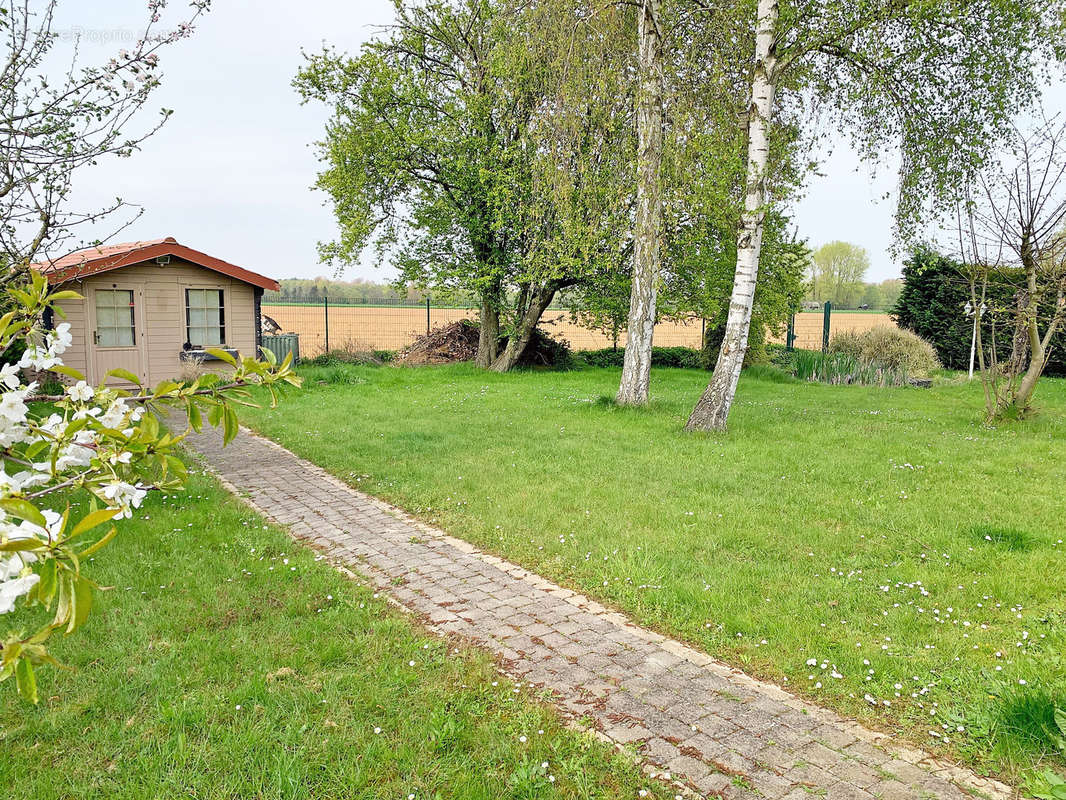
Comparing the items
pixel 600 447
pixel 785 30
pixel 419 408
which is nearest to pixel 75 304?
pixel 419 408

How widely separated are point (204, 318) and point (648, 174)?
10476mm

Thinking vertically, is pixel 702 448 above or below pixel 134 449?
below

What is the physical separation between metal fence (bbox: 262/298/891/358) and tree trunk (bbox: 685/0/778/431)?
8.29 metres

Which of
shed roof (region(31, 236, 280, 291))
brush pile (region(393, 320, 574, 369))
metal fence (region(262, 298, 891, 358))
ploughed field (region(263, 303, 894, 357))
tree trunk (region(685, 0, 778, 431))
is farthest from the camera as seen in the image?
ploughed field (region(263, 303, 894, 357))

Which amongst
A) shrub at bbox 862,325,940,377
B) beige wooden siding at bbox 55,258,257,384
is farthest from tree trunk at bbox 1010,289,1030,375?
beige wooden siding at bbox 55,258,257,384

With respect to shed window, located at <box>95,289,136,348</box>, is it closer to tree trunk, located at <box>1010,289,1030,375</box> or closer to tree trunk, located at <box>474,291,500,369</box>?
tree trunk, located at <box>474,291,500,369</box>

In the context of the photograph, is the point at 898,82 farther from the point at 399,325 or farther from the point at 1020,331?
the point at 399,325

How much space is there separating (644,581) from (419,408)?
24.8 ft

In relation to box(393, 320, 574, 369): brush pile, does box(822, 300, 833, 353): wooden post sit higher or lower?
higher

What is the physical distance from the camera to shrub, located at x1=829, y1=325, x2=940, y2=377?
53.8 feet

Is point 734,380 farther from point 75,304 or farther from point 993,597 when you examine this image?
point 75,304

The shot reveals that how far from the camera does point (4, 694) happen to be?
3.19 meters

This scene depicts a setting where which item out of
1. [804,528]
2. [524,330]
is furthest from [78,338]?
[804,528]

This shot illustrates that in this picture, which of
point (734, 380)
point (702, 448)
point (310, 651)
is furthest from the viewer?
point (734, 380)
